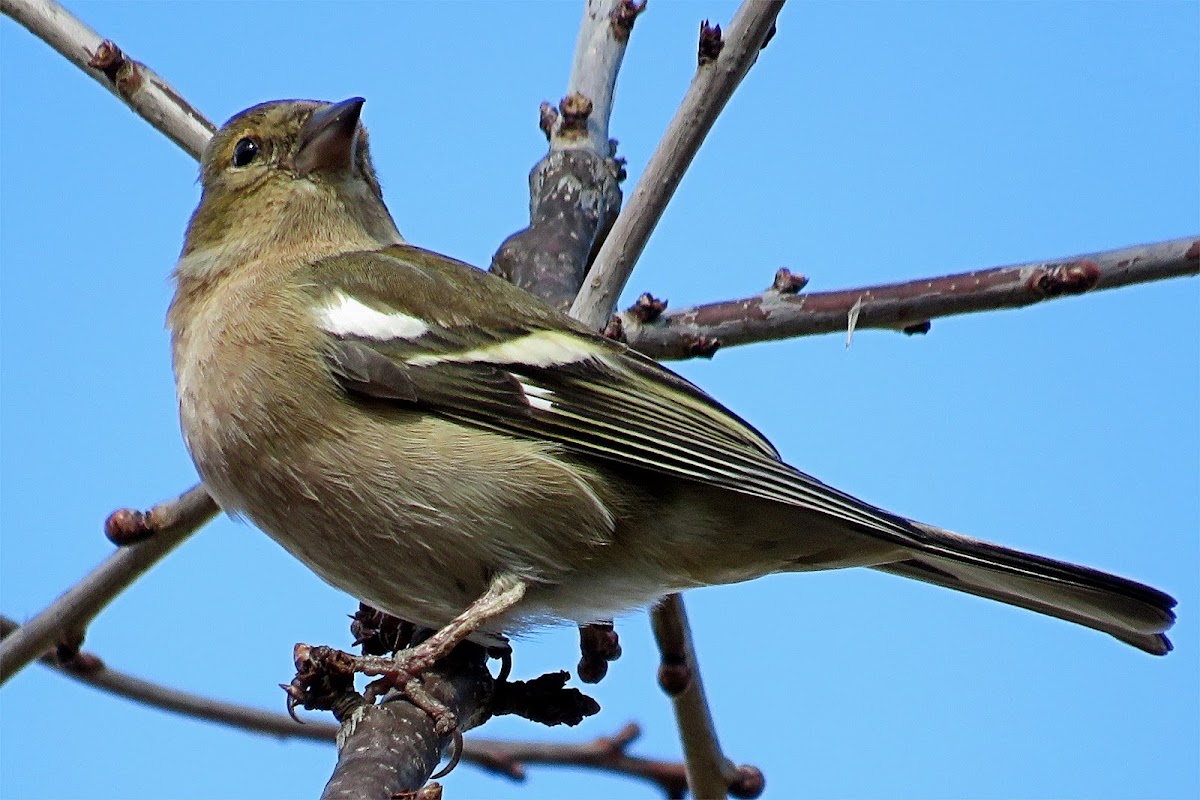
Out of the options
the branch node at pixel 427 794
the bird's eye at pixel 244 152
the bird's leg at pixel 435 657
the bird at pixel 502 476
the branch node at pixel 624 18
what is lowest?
the branch node at pixel 427 794

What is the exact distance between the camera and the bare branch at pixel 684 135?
4.02 meters

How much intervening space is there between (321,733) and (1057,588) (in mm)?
2461

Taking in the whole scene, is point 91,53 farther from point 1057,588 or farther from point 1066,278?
point 1057,588

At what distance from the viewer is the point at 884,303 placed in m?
4.35

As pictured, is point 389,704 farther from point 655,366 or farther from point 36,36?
point 36,36

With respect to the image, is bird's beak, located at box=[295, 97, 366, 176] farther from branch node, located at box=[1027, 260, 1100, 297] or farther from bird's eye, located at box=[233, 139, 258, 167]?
branch node, located at box=[1027, 260, 1100, 297]

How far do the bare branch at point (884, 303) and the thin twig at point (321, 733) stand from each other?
1.41 metres

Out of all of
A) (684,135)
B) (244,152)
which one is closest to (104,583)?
(244,152)

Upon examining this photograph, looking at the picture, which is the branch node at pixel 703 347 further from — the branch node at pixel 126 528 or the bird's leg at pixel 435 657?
the branch node at pixel 126 528

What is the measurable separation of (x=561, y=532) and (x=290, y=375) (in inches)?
36.8

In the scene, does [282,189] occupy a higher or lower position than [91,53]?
lower

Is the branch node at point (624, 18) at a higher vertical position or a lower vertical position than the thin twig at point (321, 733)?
higher

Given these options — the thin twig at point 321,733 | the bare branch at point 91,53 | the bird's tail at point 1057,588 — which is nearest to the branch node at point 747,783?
the thin twig at point 321,733

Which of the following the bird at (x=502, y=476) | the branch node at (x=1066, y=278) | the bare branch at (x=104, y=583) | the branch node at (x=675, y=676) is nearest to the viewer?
the bird at (x=502, y=476)
